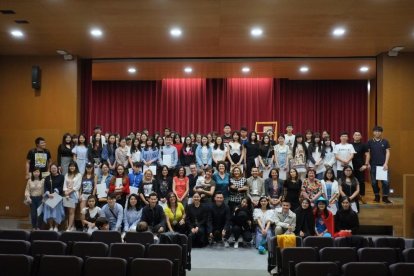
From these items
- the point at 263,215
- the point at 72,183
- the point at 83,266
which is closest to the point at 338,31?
the point at 263,215

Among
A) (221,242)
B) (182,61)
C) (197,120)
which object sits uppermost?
(182,61)

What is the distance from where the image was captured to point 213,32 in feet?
31.1

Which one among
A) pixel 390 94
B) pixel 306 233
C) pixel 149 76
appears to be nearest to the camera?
pixel 306 233

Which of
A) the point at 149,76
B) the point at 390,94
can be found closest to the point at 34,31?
the point at 149,76

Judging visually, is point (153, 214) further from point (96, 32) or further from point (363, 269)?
point (363, 269)

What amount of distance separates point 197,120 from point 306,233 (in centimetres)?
888

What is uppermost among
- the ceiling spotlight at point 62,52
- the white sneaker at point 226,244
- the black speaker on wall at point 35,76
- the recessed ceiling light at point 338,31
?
the recessed ceiling light at point 338,31

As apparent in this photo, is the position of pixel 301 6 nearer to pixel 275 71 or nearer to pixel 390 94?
pixel 390 94

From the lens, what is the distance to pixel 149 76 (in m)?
15.4

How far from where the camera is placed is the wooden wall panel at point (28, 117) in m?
11.8

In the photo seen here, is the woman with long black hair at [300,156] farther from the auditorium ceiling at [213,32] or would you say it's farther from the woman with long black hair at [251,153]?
the auditorium ceiling at [213,32]

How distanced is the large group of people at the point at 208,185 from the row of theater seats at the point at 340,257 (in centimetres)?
139

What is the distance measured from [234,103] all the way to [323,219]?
8.34 m

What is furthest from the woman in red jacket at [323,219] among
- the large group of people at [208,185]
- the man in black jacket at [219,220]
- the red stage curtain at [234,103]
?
the red stage curtain at [234,103]
